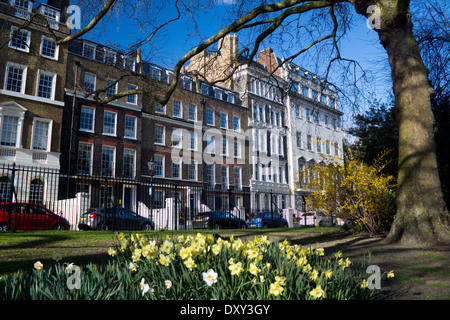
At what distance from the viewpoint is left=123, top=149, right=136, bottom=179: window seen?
2834 cm

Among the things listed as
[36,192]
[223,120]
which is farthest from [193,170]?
[36,192]

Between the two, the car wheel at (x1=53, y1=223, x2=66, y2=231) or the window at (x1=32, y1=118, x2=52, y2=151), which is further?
the window at (x1=32, y1=118, x2=52, y2=151)

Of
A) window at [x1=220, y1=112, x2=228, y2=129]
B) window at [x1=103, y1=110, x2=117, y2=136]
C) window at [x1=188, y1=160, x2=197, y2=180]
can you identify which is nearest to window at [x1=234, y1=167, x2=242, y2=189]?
window at [x1=220, y1=112, x2=228, y2=129]

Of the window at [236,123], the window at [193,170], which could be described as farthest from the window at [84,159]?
the window at [236,123]

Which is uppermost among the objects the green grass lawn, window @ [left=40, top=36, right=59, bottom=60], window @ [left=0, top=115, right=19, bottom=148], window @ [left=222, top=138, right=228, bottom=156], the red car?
window @ [left=40, top=36, right=59, bottom=60]

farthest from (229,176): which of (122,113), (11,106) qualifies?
(11,106)

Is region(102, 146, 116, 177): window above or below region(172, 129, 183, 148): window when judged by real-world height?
below

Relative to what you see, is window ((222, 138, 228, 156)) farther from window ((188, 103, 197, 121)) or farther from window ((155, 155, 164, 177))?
window ((155, 155, 164, 177))

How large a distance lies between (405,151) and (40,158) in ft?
77.6

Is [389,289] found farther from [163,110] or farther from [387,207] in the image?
[163,110]

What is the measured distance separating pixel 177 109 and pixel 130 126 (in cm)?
579

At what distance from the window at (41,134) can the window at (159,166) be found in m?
9.42

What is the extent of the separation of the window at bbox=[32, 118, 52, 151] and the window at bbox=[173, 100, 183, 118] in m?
12.0
